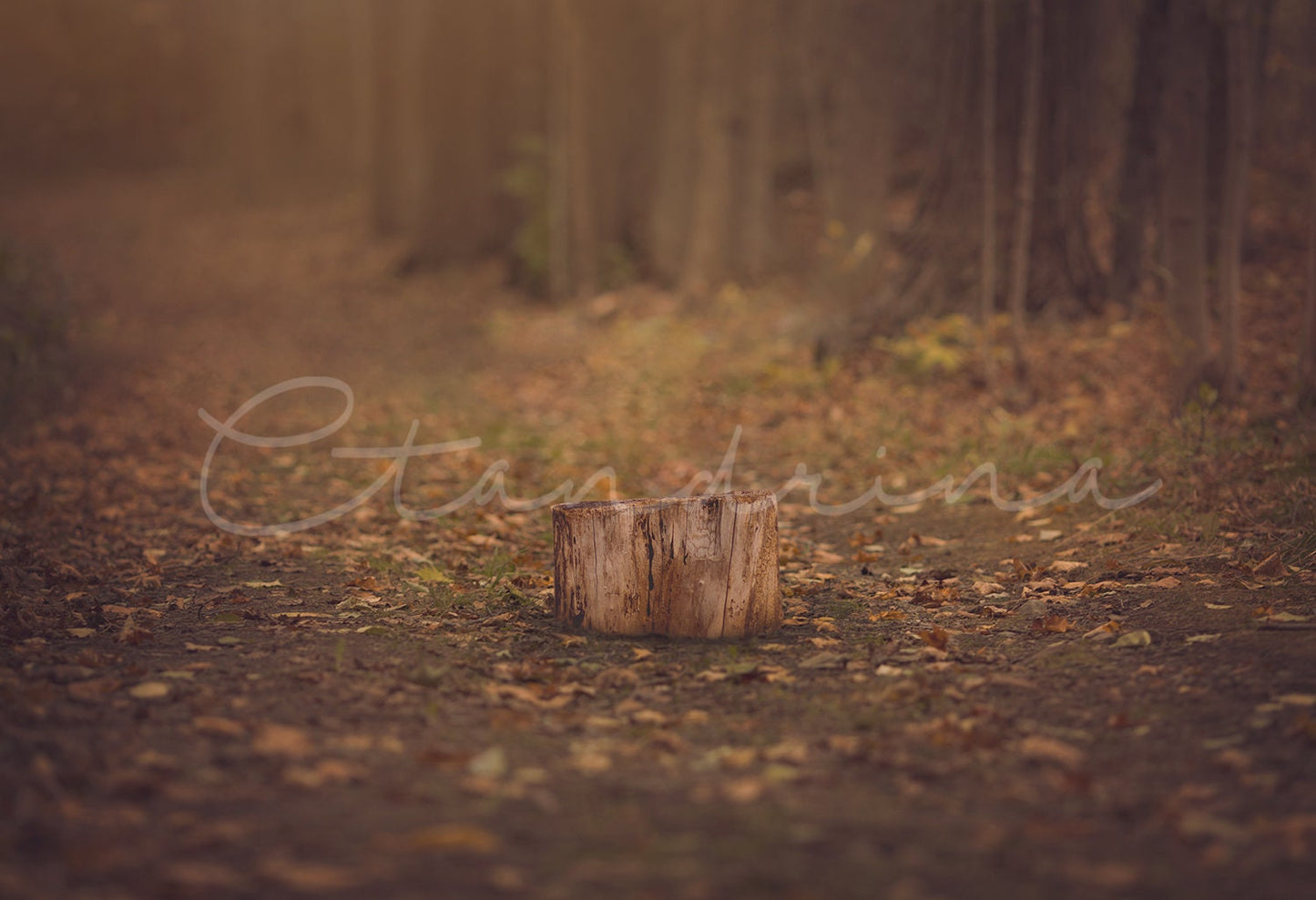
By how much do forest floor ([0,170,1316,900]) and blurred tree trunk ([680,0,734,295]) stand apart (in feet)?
15.2

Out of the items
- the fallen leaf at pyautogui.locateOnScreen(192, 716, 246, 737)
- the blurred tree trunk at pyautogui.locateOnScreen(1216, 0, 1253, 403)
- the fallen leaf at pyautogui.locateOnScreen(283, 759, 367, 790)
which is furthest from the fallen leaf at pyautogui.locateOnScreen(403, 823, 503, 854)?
the blurred tree trunk at pyautogui.locateOnScreen(1216, 0, 1253, 403)

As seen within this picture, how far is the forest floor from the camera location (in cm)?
284

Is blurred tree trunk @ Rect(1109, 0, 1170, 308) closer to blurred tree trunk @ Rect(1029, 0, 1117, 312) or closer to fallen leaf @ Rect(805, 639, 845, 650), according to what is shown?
blurred tree trunk @ Rect(1029, 0, 1117, 312)

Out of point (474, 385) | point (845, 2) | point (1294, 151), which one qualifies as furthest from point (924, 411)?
point (1294, 151)

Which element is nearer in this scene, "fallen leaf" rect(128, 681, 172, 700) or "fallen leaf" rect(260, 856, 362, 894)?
"fallen leaf" rect(260, 856, 362, 894)

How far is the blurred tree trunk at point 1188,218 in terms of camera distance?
8258mm

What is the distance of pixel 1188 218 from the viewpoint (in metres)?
8.32

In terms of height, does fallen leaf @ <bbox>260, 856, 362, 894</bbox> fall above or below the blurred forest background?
below

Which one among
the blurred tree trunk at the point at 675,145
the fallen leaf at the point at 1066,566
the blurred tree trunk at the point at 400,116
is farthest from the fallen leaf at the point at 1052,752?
the blurred tree trunk at the point at 400,116

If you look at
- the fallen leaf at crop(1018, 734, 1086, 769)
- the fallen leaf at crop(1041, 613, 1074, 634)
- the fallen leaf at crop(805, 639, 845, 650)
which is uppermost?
the fallen leaf at crop(1018, 734, 1086, 769)

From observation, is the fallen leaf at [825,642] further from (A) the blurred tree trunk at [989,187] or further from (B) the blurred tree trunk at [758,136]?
(B) the blurred tree trunk at [758,136]

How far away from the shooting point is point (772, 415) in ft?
33.7

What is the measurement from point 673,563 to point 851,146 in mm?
9157

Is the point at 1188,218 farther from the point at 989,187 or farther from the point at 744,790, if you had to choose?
the point at 744,790
